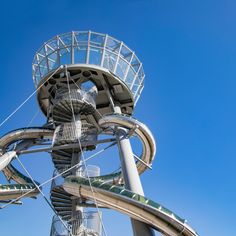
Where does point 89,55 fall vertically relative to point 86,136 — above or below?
above

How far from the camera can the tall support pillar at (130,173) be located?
941 cm

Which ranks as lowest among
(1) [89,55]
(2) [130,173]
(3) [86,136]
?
(2) [130,173]

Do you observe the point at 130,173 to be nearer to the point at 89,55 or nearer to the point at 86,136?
the point at 86,136

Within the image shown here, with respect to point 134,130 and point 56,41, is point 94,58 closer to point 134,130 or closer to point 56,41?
point 56,41

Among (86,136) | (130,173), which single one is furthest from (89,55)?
(130,173)

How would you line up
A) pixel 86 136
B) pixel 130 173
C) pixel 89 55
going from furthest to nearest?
pixel 89 55
pixel 86 136
pixel 130 173

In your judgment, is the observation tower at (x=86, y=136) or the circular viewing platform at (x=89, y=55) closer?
the observation tower at (x=86, y=136)

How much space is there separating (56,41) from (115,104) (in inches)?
208

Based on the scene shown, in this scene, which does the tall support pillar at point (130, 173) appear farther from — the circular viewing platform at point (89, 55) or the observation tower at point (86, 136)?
the circular viewing platform at point (89, 55)

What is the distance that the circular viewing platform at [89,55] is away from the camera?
681 inches

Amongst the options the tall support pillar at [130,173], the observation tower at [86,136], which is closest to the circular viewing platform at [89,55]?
the observation tower at [86,136]

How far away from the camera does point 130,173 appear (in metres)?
11.2

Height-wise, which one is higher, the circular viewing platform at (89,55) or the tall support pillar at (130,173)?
the circular viewing platform at (89,55)

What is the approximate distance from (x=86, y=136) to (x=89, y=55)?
17.3ft
